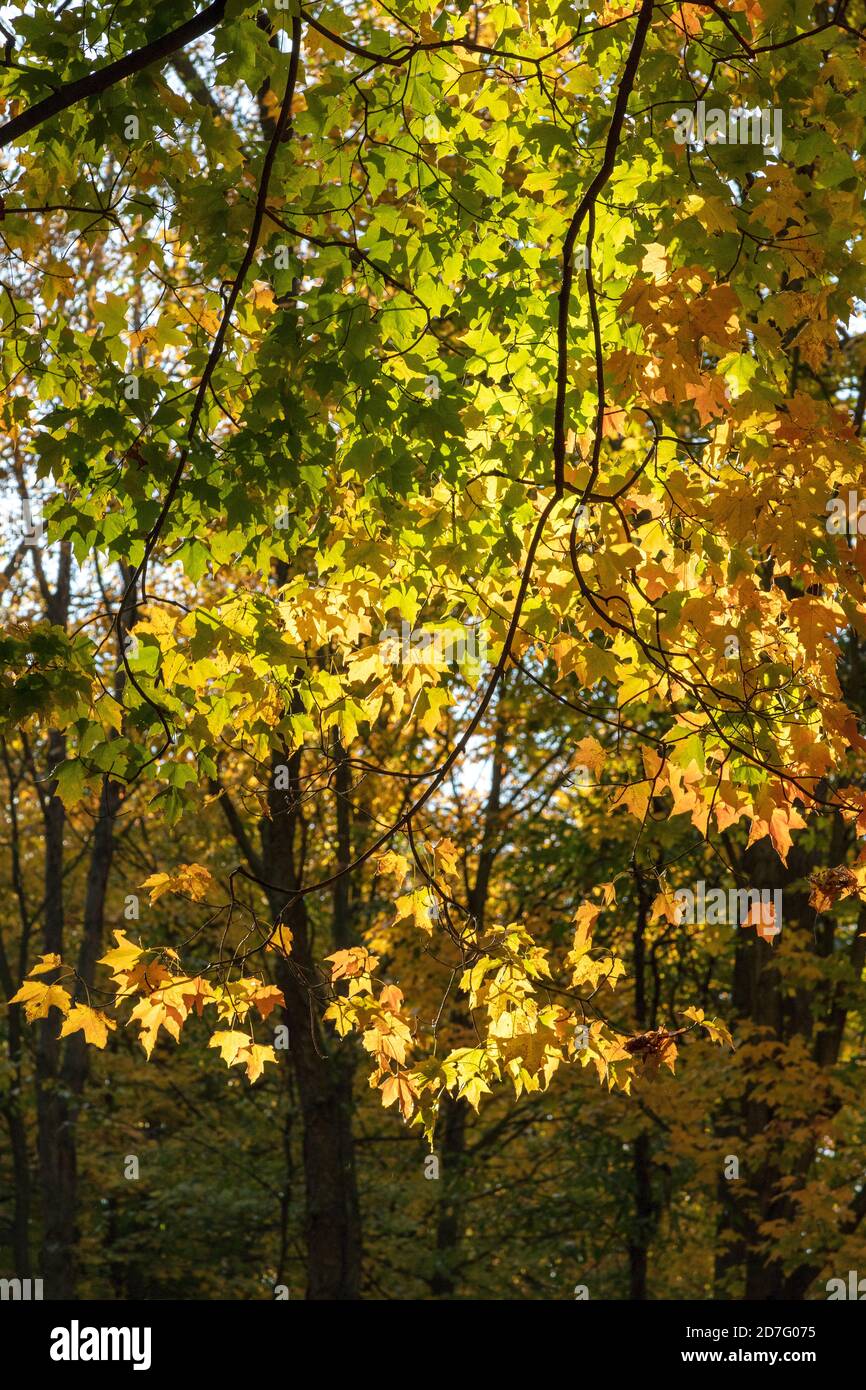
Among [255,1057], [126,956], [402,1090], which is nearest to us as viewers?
[126,956]

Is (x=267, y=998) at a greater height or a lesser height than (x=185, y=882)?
lesser

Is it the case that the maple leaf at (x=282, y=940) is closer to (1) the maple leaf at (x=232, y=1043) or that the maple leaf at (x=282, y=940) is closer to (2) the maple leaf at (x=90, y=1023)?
(1) the maple leaf at (x=232, y=1043)

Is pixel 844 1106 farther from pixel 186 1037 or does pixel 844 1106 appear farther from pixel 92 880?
pixel 186 1037

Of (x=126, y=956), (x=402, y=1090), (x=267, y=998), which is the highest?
(x=126, y=956)

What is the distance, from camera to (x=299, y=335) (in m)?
4.39

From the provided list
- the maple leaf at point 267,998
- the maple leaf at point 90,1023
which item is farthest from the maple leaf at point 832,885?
the maple leaf at point 90,1023

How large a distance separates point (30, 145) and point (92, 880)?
34.9ft

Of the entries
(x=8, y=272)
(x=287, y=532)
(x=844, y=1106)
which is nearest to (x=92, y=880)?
(x=8, y=272)

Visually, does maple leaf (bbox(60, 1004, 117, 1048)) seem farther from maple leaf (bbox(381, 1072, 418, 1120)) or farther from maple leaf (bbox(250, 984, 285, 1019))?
maple leaf (bbox(381, 1072, 418, 1120))

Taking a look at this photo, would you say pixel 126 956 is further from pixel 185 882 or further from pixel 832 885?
pixel 832 885

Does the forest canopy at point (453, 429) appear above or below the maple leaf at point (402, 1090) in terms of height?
above

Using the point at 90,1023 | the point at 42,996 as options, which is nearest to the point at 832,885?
the point at 90,1023

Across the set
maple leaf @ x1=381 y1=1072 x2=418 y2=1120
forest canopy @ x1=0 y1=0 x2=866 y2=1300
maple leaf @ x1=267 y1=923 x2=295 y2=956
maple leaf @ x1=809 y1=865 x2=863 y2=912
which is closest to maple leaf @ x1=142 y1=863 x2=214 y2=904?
forest canopy @ x1=0 y1=0 x2=866 y2=1300

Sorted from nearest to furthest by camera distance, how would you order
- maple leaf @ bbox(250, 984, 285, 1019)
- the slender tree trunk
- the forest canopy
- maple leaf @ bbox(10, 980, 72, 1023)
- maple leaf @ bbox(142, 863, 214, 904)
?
1. the forest canopy
2. maple leaf @ bbox(10, 980, 72, 1023)
3. maple leaf @ bbox(250, 984, 285, 1019)
4. maple leaf @ bbox(142, 863, 214, 904)
5. the slender tree trunk
